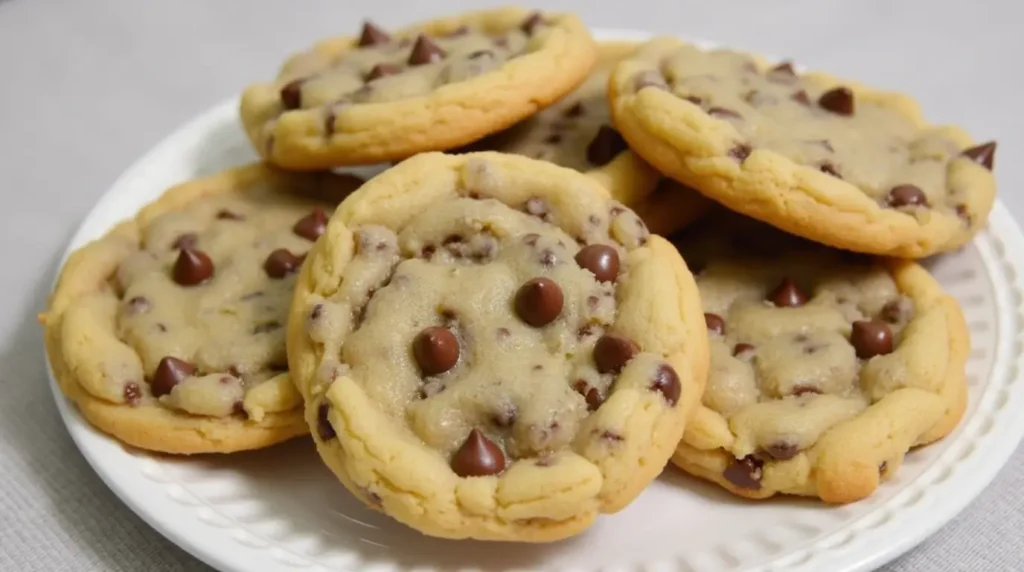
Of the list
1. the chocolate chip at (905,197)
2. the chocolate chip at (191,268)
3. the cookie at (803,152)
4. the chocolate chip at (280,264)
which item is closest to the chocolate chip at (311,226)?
the chocolate chip at (280,264)

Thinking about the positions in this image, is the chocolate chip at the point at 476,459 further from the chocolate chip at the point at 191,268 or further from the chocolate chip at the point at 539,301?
the chocolate chip at the point at 191,268

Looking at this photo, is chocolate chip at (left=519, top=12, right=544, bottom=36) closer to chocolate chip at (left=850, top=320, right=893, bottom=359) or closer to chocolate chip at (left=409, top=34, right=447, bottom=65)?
chocolate chip at (left=409, top=34, right=447, bottom=65)

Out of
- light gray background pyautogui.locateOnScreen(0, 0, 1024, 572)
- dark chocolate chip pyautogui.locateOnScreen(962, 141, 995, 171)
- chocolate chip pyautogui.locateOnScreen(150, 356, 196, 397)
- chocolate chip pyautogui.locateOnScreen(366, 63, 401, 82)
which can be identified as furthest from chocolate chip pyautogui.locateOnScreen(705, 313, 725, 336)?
chocolate chip pyautogui.locateOnScreen(150, 356, 196, 397)

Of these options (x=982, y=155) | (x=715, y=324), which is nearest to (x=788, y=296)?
(x=715, y=324)

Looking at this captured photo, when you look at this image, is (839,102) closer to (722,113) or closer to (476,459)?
(722,113)

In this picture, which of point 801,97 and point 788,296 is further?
point 801,97

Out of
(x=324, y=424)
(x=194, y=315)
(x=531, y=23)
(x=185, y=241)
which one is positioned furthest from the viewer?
(x=531, y=23)
